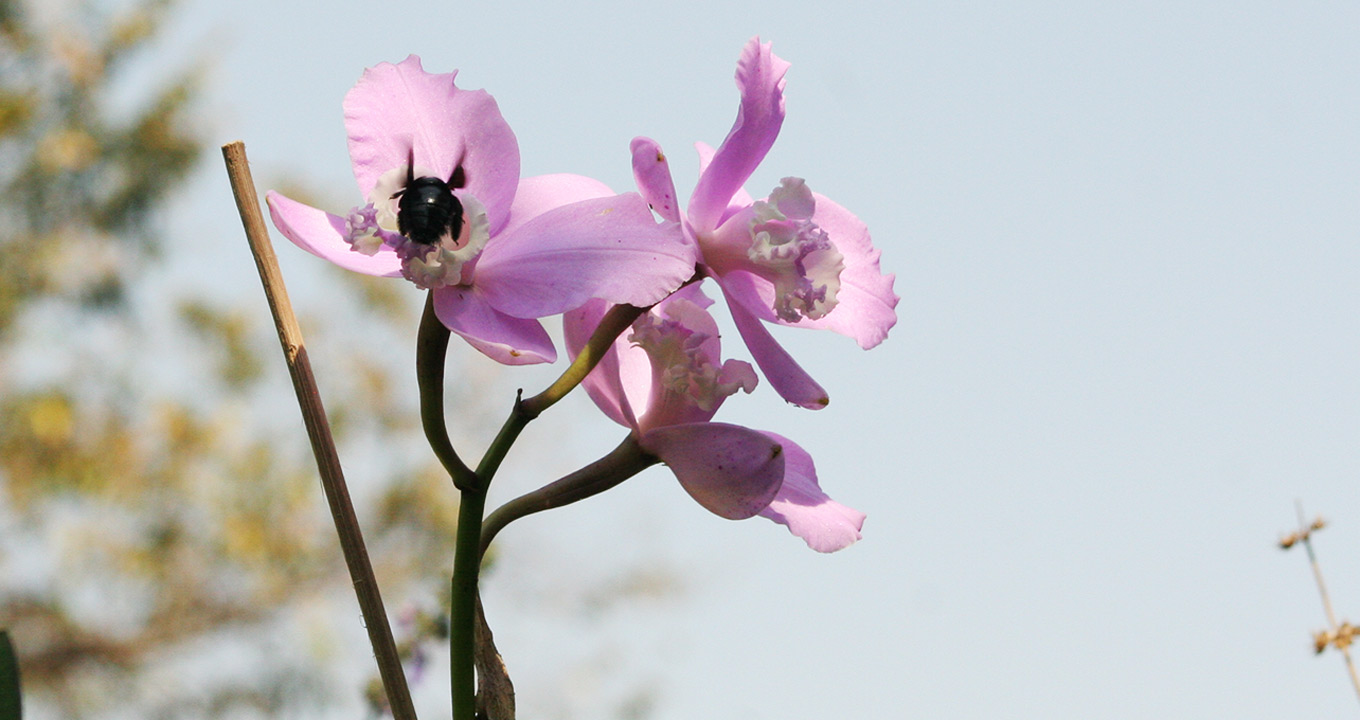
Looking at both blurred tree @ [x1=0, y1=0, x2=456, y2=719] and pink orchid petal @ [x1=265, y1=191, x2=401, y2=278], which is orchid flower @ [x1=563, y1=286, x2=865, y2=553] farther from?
blurred tree @ [x1=0, y1=0, x2=456, y2=719]

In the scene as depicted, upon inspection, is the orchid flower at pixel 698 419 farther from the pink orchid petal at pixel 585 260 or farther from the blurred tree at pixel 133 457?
the blurred tree at pixel 133 457

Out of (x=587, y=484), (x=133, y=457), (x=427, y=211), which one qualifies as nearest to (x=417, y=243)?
(x=427, y=211)

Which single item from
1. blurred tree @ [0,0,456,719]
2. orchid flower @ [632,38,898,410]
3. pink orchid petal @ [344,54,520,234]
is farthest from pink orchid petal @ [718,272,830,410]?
blurred tree @ [0,0,456,719]

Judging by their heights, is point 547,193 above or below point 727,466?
above

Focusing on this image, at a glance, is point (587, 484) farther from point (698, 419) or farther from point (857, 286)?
point (857, 286)

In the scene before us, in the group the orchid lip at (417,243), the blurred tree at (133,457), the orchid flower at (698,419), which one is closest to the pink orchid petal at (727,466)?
the orchid flower at (698,419)

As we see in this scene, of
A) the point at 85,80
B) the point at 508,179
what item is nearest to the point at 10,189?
the point at 85,80
